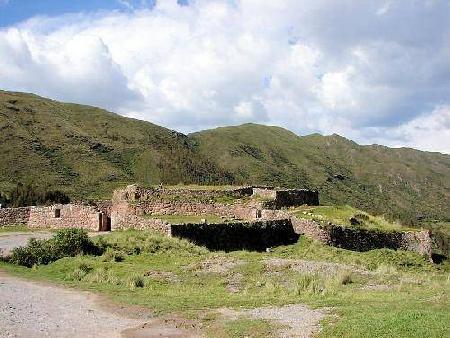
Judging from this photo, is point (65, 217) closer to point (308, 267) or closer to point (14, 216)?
point (14, 216)

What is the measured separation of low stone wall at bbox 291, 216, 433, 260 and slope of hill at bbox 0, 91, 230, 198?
78237 millimetres

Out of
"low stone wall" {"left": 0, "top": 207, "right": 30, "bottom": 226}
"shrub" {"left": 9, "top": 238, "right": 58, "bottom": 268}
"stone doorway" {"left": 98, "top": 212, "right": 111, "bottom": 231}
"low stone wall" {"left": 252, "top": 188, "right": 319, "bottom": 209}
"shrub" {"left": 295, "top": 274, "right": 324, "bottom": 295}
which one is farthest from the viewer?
"low stone wall" {"left": 252, "top": 188, "right": 319, "bottom": 209}

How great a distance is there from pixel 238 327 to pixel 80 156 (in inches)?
4898

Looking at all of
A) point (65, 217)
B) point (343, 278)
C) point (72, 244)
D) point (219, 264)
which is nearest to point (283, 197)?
point (65, 217)

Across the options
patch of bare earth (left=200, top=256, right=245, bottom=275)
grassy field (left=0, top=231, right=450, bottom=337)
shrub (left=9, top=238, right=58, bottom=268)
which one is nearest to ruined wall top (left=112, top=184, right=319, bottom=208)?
grassy field (left=0, top=231, right=450, bottom=337)

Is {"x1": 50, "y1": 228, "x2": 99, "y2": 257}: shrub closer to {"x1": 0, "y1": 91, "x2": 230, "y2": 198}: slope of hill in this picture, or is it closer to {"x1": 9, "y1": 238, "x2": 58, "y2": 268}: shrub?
{"x1": 9, "y1": 238, "x2": 58, "y2": 268}: shrub

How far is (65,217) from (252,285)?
18201mm

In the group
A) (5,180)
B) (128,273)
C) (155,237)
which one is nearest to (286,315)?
(128,273)

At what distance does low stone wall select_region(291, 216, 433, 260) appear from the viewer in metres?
32.4

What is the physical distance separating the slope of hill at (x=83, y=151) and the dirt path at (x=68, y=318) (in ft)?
288

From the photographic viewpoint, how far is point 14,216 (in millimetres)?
36969

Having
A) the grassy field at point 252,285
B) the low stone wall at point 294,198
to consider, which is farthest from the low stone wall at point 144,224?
the low stone wall at point 294,198

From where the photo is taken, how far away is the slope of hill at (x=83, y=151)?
381ft

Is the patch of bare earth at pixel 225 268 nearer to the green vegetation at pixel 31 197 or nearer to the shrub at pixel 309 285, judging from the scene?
the shrub at pixel 309 285
